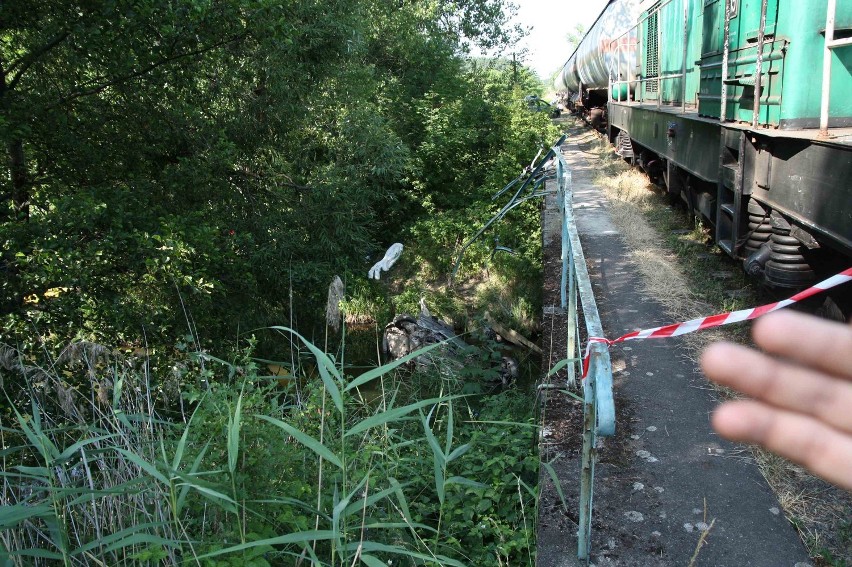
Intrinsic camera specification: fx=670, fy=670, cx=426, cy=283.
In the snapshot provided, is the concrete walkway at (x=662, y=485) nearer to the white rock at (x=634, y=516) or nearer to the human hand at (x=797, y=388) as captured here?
the white rock at (x=634, y=516)

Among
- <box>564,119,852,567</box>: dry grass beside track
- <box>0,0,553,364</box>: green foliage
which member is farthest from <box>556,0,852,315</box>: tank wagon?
<box>0,0,553,364</box>: green foliage

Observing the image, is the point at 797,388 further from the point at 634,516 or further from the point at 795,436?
the point at 634,516

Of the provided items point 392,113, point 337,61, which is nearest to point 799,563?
point 337,61

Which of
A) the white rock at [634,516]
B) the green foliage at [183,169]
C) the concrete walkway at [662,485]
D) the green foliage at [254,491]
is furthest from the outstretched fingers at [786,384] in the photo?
the green foliage at [183,169]

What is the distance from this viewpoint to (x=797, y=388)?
1.00 metres

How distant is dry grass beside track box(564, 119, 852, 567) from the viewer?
3.12m

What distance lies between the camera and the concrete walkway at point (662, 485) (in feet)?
9.74

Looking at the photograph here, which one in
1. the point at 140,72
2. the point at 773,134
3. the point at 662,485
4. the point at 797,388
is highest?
the point at 140,72

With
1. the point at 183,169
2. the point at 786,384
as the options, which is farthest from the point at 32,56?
the point at 786,384

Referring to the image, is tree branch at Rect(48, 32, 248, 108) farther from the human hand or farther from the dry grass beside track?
the human hand

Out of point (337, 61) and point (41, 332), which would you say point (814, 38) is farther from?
point (337, 61)

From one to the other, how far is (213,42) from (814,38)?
530 centimetres

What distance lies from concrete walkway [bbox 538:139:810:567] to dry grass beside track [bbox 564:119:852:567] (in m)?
0.10

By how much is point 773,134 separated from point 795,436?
428cm
